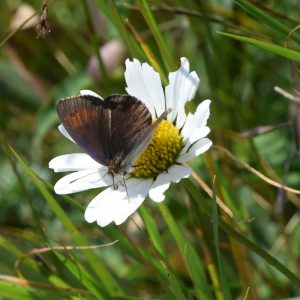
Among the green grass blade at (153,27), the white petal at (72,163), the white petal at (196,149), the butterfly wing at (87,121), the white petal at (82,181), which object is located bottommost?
the white petal at (196,149)

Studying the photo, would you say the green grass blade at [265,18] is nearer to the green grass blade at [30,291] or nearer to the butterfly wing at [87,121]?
the butterfly wing at [87,121]

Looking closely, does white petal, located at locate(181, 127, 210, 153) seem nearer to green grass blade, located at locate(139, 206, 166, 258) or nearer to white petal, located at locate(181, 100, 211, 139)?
white petal, located at locate(181, 100, 211, 139)

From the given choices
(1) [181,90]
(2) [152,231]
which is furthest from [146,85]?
(2) [152,231]

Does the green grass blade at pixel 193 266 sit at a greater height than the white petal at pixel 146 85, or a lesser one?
lesser

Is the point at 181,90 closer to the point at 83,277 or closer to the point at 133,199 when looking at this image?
the point at 133,199

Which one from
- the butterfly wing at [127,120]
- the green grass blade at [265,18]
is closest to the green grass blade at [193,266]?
the butterfly wing at [127,120]

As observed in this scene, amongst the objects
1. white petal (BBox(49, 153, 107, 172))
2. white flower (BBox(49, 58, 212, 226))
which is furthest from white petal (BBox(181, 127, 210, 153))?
white petal (BBox(49, 153, 107, 172))
